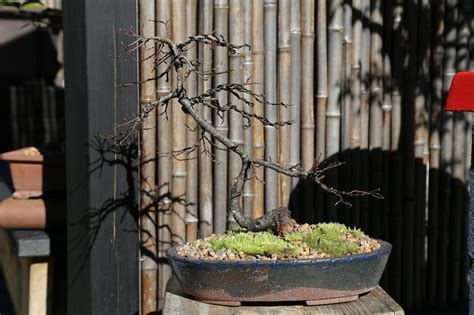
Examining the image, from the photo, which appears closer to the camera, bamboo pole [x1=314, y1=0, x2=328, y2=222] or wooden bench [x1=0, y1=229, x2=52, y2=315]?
wooden bench [x1=0, y1=229, x2=52, y2=315]

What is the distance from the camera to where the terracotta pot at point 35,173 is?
4.30 meters

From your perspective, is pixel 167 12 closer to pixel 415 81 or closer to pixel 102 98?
pixel 102 98

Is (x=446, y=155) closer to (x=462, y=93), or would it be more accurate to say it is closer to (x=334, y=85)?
(x=334, y=85)

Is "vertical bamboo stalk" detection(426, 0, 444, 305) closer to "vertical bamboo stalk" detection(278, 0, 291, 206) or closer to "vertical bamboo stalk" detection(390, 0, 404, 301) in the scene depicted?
"vertical bamboo stalk" detection(390, 0, 404, 301)

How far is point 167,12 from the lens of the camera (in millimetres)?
3980

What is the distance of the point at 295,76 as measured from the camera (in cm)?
425

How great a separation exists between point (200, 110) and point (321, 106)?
2.24ft

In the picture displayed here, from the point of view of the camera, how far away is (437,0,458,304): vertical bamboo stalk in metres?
4.64

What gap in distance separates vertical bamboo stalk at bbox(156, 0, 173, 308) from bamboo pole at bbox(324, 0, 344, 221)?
90cm

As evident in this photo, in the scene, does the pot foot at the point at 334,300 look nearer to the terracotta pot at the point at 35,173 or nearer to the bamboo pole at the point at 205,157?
the bamboo pole at the point at 205,157

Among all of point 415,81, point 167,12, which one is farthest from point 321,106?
point 167,12

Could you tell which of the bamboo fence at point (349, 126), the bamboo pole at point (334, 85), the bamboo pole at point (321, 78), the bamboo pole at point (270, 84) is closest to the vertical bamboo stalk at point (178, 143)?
the bamboo fence at point (349, 126)

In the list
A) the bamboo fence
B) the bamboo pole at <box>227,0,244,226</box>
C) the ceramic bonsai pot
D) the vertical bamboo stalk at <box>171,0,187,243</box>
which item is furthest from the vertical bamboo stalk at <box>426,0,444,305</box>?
the ceramic bonsai pot

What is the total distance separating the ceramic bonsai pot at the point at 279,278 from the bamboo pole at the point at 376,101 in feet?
5.52
